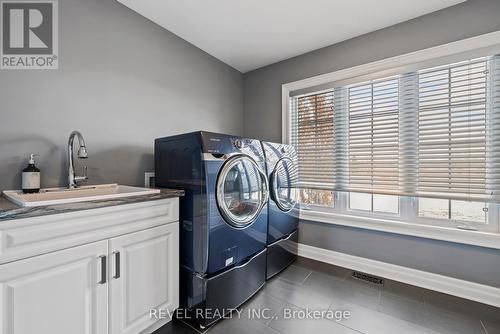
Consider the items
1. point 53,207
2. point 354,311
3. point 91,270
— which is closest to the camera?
point 53,207

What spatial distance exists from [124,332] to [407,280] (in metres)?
2.22

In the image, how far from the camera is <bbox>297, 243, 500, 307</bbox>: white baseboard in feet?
5.37

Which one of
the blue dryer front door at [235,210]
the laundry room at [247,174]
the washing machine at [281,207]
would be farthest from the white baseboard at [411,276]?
the blue dryer front door at [235,210]

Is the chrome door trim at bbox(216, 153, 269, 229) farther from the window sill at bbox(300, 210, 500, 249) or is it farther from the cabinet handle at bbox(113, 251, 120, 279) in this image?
the window sill at bbox(300, 210, 500, 249)

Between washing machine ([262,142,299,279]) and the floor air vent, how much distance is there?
0.62 m

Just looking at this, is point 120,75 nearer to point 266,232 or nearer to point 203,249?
point 203,249

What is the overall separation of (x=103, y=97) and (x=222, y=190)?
1180mm

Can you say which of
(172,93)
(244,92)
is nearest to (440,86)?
(244,92)

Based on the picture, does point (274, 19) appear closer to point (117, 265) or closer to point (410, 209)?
point (410, 209)

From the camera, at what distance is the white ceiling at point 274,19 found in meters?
1.74

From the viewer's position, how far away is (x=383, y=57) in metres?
2.03

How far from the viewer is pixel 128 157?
5.91 feet

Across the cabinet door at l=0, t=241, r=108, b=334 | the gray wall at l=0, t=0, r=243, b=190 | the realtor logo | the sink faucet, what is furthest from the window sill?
the realtor logo

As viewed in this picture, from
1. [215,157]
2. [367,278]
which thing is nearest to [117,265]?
[215,157]
